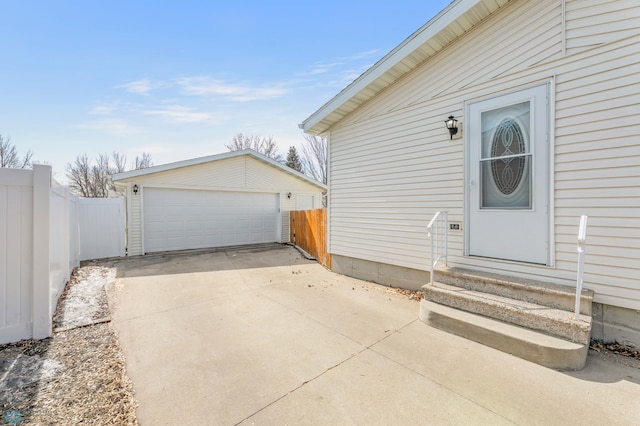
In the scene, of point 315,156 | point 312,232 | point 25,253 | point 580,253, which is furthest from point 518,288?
point 315,156

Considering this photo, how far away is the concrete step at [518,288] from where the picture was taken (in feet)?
9.50

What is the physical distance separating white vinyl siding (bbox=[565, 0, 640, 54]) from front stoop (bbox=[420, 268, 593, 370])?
288 cm

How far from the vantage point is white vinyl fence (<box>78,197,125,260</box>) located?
26.3 feet

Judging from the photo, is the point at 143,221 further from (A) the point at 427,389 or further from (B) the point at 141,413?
(A) the point at 427,389

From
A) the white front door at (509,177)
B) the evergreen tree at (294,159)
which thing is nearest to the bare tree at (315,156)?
the evergreen tree at (294,159)

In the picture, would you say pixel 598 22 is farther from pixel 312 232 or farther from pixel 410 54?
pixel 312 232

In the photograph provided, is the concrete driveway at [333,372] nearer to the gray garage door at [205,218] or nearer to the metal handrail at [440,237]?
the metal handrail at [440,237]

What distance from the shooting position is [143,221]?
8.87 m

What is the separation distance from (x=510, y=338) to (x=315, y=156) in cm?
2379

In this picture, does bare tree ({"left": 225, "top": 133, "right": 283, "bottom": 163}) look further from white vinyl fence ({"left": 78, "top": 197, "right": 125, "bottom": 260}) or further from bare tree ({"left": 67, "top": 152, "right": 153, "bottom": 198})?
white vinyl fence ({"left": 78, "top": 197, "right": 125, "bottom": 260})

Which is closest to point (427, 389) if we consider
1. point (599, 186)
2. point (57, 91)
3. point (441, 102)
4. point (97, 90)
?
point (599, 186)

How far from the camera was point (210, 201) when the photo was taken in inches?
398

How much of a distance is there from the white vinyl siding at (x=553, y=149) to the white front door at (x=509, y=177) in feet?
0.44

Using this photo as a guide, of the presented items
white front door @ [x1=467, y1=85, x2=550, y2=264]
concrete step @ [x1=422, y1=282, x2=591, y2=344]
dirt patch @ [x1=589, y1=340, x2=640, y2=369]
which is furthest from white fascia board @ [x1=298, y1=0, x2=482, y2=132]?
dirt patch @ [x1=589, y1=340, x2=640, y2=369]
